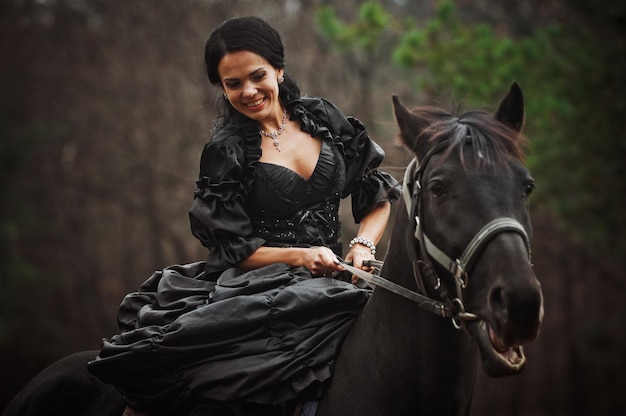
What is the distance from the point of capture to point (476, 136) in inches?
117

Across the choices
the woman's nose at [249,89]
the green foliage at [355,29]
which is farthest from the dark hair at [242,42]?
the green foliage at [355,29]

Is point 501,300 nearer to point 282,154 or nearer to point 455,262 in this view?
point 455,262

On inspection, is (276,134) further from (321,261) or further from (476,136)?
(476,136)

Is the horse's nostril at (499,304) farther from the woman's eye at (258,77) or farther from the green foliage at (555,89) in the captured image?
the green foliage at (555,89)

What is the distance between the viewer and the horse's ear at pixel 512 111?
3.17 meters

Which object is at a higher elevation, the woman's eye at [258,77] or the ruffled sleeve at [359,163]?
the woman's eye at [258,77]

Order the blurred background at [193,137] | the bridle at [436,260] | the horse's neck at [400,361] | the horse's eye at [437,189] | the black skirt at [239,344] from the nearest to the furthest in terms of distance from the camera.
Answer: the bridle at [436,260] < the horse's eye at [437,189] < the horse's neck at [400,361] < the black skirt at [239,344] < the blurred background at [193,137]

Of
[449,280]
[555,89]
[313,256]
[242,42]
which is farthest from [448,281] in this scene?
[555,89]

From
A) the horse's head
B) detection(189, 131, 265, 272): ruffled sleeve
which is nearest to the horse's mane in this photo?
the horse's head

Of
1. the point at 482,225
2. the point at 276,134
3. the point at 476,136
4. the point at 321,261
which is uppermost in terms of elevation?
the point at 276,134

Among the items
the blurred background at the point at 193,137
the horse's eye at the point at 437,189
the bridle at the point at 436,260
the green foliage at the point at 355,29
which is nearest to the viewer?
the bridle at the point at 436,260

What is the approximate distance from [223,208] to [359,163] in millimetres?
778

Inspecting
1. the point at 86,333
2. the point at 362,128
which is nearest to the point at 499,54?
the point at 362,128

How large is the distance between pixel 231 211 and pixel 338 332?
28.7 inches
